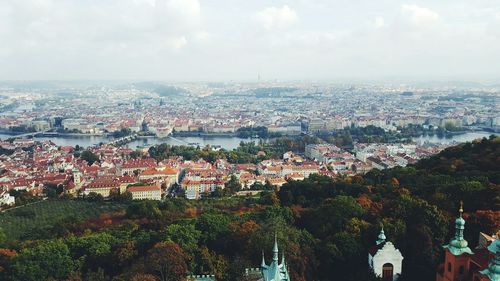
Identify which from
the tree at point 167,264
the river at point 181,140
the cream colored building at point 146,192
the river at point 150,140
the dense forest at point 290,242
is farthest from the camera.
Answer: the river at point 150,140

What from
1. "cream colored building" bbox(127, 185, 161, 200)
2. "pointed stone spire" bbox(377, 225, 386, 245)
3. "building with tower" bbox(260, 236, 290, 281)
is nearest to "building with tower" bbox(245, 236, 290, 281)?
"building with tower" bbox(260, 236, 290, 281)

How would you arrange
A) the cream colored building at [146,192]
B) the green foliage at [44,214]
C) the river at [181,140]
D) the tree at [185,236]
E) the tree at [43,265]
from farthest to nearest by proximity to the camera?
the river at [181,140]
the cream colored building at [146,192]
the green foliage at [44,214]
the tree at [185,236]
the tree at [43,265]

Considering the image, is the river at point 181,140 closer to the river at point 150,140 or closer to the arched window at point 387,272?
the river at point 150,140

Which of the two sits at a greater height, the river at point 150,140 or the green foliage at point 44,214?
the green foliage at point 44,214

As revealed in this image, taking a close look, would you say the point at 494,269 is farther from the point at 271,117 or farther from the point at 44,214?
the point at 271,117

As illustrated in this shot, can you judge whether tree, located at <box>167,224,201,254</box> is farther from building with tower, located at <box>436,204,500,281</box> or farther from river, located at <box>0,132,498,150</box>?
→ river, located at <box>0,132,498,150</box>

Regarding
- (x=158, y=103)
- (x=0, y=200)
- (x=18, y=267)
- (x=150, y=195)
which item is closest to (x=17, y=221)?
(x=0, y=200)

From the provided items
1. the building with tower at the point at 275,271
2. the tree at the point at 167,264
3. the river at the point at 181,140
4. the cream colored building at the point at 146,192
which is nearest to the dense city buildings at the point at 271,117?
the river at the point at 181,140
